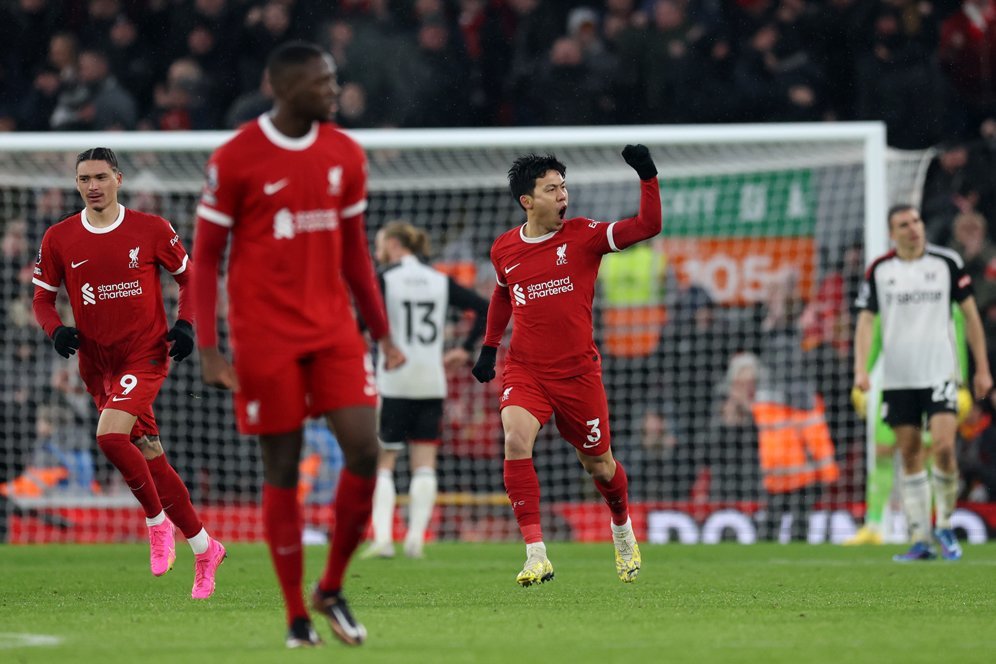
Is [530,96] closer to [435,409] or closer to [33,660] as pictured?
[435,409]

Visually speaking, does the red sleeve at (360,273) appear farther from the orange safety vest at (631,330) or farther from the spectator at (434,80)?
the spectator at (434,80)

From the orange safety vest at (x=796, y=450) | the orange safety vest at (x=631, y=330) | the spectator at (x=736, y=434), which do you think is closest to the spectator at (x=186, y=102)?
the orange safety vest at (x=631, y=330)

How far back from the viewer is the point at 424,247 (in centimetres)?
1311

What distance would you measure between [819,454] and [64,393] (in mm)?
7416

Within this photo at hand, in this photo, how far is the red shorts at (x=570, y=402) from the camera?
9.05 m

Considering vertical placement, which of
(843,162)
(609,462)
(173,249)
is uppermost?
(843,162)

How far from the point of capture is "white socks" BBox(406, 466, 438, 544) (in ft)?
42.0

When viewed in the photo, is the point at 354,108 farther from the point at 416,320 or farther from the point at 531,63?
the point at 416,320

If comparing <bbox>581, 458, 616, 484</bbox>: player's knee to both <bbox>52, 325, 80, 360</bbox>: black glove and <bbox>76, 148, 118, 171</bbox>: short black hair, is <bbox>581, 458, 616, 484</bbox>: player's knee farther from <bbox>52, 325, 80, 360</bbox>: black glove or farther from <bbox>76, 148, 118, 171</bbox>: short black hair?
<bbox>76, 148, 118, 171</bbox>: short black hair

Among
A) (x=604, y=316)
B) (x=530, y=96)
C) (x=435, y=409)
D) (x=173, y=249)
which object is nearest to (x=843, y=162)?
(x=604, y=316)

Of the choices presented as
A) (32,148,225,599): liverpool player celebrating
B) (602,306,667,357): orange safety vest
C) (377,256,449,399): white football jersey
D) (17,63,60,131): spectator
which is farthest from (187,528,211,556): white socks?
(17,63,60,131): spectator

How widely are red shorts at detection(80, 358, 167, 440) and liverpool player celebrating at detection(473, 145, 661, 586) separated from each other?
6.03 ft

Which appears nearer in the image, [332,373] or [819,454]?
[332,373]

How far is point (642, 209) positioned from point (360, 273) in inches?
107
